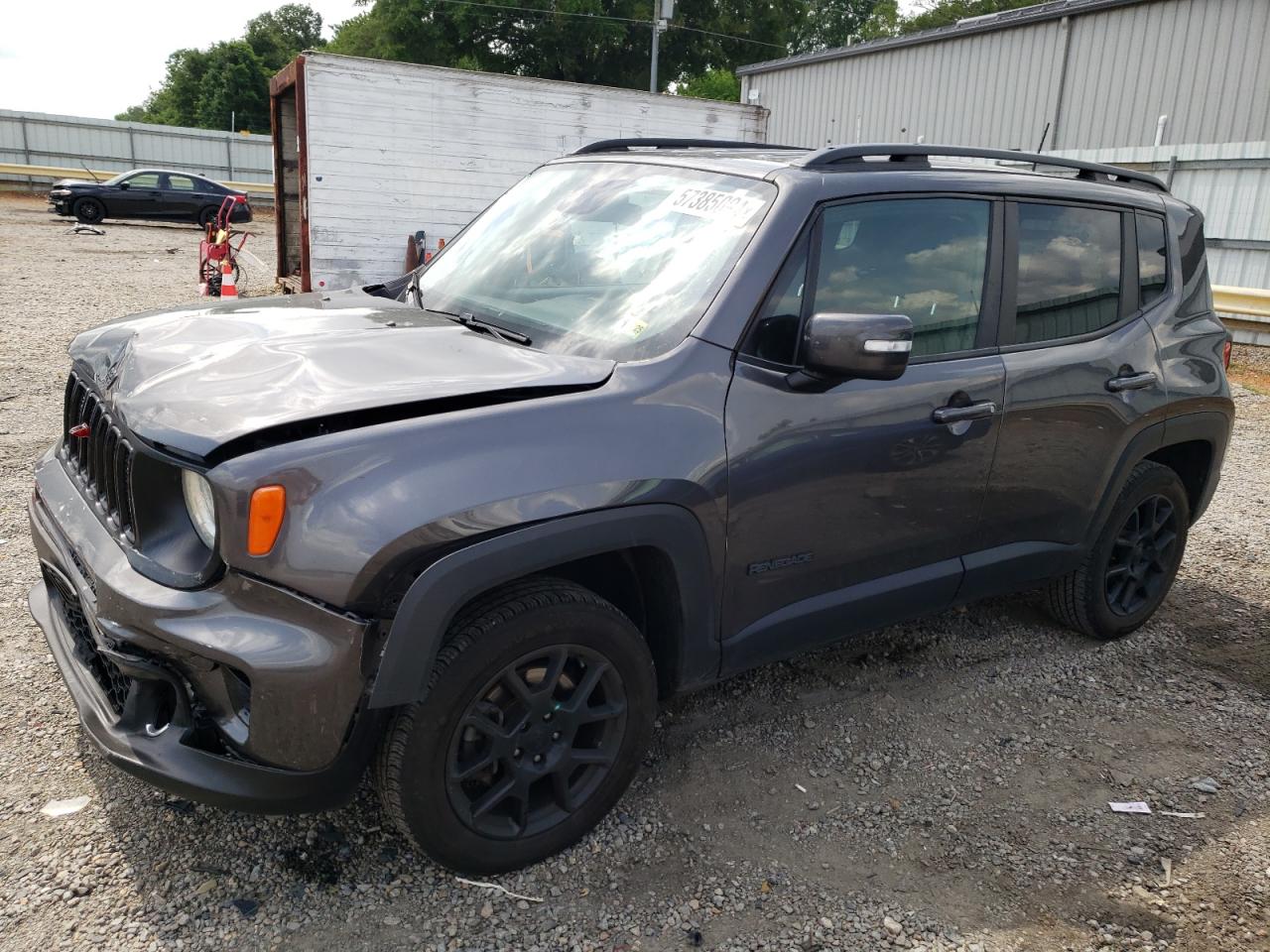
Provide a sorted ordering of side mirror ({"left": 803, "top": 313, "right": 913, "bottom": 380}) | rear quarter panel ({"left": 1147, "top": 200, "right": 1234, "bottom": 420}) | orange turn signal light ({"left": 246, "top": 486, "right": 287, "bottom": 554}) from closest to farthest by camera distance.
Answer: orange turn signal light ({"left": 246, "top": 486, "right": 287, "bottom": 554})
side mirror ({"left": 803, "top": 313, "right": 913, "bottom": 380})
rear quarter panel ({"left": 1147, "top": 200, "right": 1234, "bottom": 420})

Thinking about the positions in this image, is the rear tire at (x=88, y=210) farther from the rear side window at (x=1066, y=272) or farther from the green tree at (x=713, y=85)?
the rear side window at (x=1066, y=272)

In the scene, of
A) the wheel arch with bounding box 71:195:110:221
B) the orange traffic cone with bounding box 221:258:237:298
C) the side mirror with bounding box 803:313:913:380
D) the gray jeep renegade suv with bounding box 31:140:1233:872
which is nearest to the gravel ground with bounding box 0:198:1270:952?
the gray jeep renegade suv with bounding box 31:140:1233:872

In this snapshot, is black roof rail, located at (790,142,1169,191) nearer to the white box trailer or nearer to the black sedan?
the white box trailer

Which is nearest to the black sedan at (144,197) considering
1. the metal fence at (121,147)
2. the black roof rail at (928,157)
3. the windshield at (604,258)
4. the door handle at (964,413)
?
the metal fence at (121,147)

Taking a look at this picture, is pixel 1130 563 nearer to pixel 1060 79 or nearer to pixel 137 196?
pixel 1060 79

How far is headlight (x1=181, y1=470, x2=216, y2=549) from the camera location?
2311 millimetres

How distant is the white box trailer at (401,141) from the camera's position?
1105 centimetres

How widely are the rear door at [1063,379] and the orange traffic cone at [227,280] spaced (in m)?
10.4

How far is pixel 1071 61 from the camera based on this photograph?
1666cm

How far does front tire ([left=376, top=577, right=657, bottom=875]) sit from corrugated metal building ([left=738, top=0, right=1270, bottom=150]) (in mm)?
15409

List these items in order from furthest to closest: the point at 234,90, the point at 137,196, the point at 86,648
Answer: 1. the point at 234,90
2. the point at 137,196
3. the point at 86,648


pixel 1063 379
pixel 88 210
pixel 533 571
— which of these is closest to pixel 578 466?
pixel 533 571

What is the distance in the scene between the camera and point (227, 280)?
1223cm

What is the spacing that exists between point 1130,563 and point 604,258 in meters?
2.65
